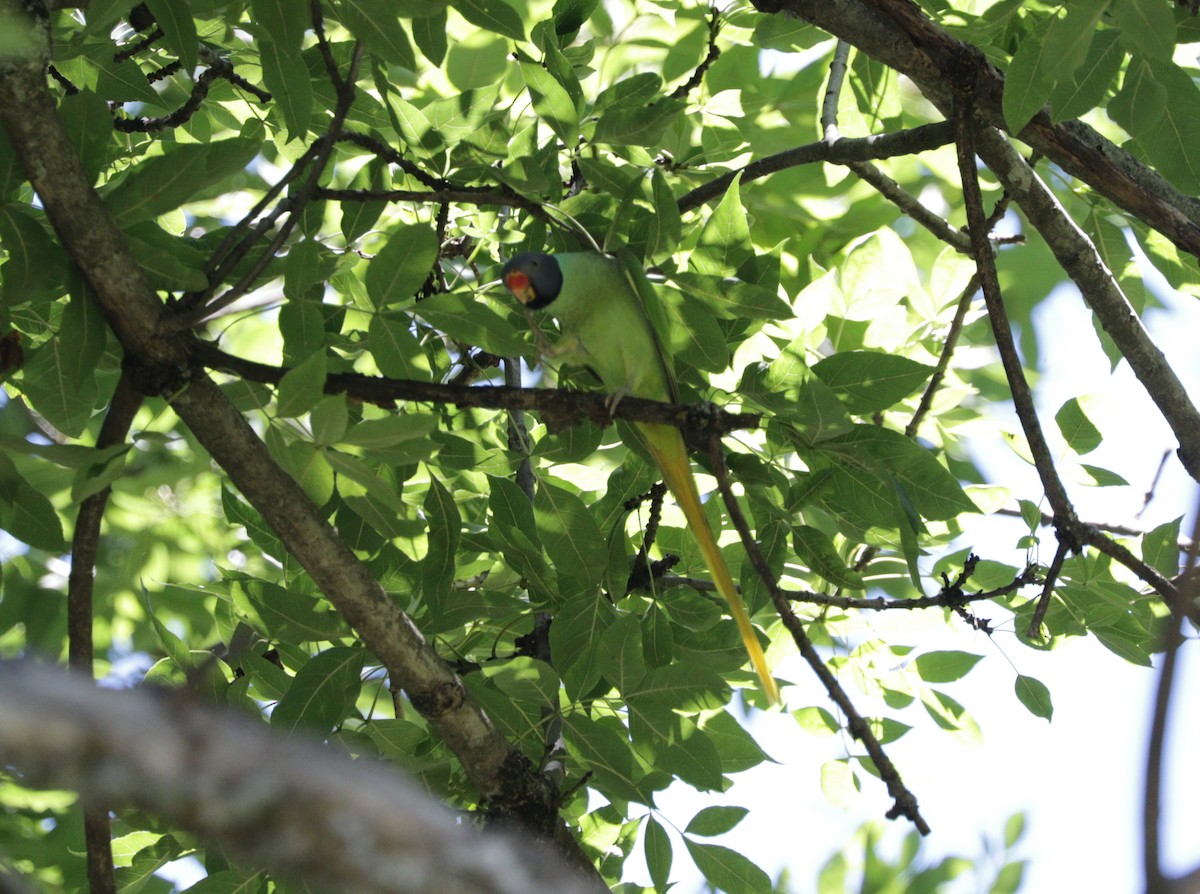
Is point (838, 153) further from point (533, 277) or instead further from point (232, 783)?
point (232, 783)

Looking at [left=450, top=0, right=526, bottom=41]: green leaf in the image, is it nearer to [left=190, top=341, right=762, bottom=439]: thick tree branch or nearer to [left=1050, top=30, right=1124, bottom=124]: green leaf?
[left=190, top=341, right=762, bottom=439]: thick tree branch

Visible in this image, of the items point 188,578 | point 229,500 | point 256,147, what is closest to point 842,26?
point 256,147

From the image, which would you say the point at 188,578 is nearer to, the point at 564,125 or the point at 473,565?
the point at 473,565

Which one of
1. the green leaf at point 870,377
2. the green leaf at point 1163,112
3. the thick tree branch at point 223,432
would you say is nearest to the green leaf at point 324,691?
the thick tree branch at point 223,432

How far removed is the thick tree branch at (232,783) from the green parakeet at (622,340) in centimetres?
186

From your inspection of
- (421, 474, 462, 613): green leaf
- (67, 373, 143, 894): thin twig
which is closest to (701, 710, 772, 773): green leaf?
(421, 474, 462, 613): green leaf

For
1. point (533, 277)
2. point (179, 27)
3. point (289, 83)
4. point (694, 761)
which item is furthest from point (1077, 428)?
point (179, 27)

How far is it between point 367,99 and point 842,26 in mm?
1320

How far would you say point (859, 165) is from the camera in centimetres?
343

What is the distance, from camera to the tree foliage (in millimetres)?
2127

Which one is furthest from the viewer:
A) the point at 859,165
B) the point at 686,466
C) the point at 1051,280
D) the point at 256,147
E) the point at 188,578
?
the point at 1051,280

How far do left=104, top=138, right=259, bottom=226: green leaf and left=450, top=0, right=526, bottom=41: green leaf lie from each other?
1.74 feet

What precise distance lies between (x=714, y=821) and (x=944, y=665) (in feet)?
3.37

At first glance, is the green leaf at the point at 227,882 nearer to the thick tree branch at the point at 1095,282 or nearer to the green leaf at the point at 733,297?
the green leaf at the point at 733,297
